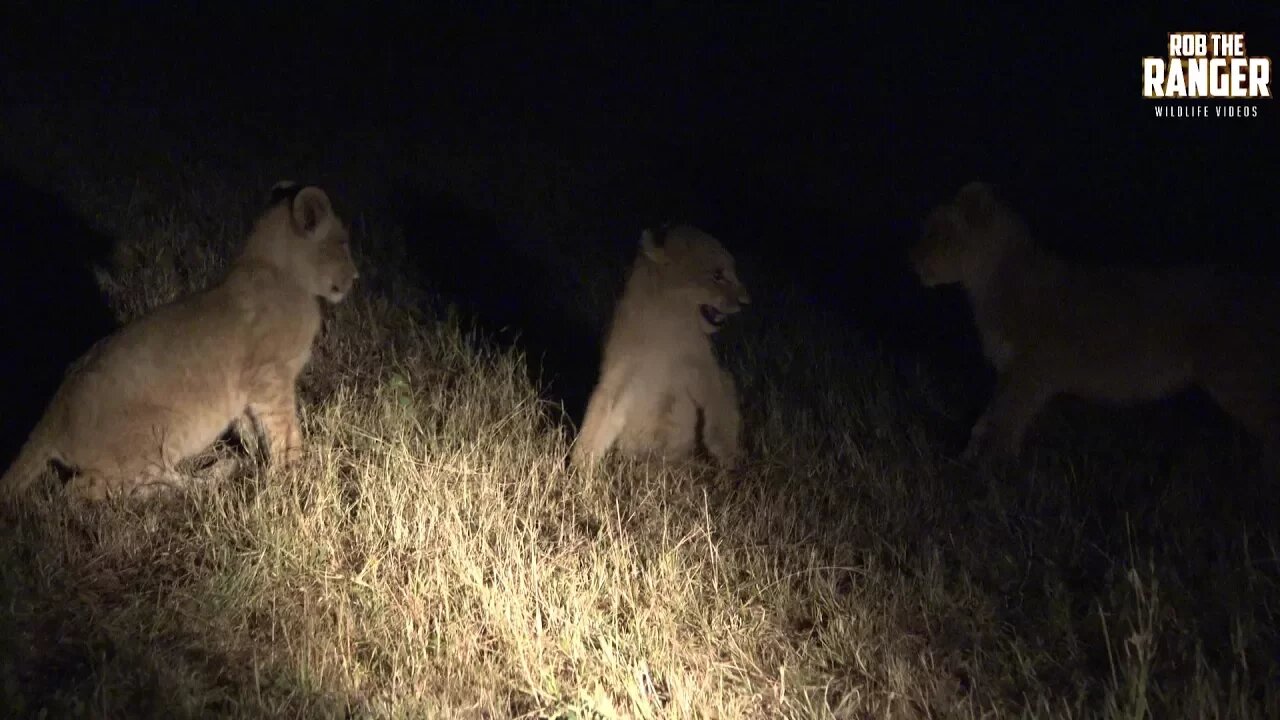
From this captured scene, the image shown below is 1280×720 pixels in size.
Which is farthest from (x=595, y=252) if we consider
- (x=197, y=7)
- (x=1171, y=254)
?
(x=197, y=7)

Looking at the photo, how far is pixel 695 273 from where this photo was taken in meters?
7.10

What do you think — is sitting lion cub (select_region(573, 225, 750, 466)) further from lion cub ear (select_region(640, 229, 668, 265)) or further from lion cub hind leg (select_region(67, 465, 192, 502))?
lion cub hind leg (select_region(67, 465, 192, 502))

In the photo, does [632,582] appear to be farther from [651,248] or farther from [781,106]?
[781,106]

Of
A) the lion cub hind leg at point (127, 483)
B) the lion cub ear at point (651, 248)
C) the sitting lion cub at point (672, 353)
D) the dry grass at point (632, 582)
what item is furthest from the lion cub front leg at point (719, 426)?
the lion cub hind leg at point (127, 483)

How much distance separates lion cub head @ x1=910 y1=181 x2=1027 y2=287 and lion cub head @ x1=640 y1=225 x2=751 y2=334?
1528 mm

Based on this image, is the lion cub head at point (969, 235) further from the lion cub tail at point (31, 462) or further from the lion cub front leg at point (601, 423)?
the lion cub tail at point (31, 462)

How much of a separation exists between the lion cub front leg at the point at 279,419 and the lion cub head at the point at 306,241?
1.70ft

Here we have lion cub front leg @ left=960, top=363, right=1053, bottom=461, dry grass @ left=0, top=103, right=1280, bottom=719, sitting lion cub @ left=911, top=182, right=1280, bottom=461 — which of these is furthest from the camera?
lion cub front leg @ left=960, top=363, right=1053, bottom=461

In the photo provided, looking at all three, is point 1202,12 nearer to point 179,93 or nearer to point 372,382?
point 179,93

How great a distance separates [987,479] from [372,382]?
326 cm

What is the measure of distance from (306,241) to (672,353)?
5.73 ft

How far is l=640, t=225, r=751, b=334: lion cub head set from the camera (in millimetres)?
7070

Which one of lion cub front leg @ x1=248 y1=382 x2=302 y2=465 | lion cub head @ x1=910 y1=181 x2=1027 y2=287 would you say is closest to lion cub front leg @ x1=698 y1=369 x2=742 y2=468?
lion cub head @ x1=910 y1=181 x2=1027 y2=287

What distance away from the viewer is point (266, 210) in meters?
6.89
